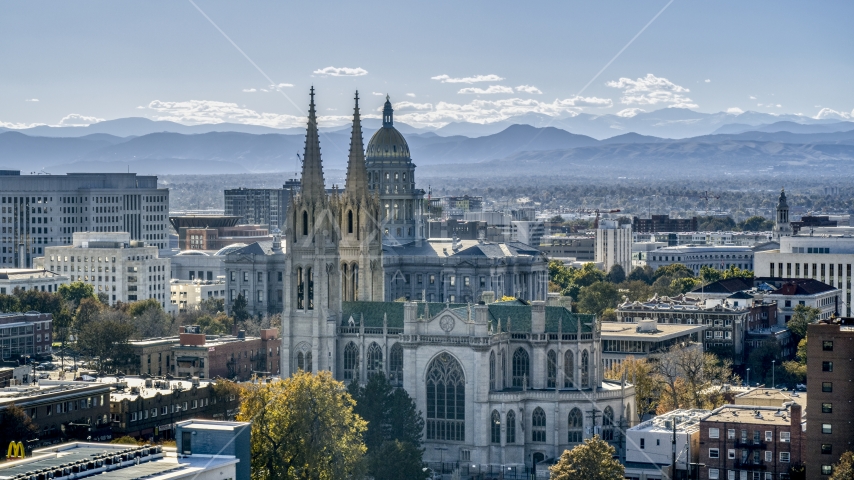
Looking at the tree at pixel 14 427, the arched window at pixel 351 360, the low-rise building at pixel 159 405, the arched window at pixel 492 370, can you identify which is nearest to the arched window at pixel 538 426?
the arched window at pixel 492 370

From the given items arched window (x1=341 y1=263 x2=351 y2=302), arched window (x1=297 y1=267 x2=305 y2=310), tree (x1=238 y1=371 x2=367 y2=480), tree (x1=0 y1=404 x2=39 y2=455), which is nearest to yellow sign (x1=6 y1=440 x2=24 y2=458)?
tree (x1=0 y1=404 x2=39 y2=455)

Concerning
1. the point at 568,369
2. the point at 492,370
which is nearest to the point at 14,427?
the point at 492,370

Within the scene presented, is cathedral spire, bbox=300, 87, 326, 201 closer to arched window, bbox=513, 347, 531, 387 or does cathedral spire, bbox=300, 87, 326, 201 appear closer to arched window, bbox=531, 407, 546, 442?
arched window, bbox=513, 347, 531, 387

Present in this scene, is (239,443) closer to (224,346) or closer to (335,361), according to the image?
(335,361)

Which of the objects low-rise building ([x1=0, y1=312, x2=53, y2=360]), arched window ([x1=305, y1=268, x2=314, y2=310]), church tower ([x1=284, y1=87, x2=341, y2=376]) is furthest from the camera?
low-rise building ([x1=0, y1=312, x2=53, y2=360])

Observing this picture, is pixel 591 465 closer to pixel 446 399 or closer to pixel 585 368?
pixel 585 368

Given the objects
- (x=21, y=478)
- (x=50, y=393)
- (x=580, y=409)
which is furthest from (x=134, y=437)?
(x=21, y=478)

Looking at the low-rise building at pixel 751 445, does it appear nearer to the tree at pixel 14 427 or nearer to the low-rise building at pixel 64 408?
the low-rise building at pixel 64 408
